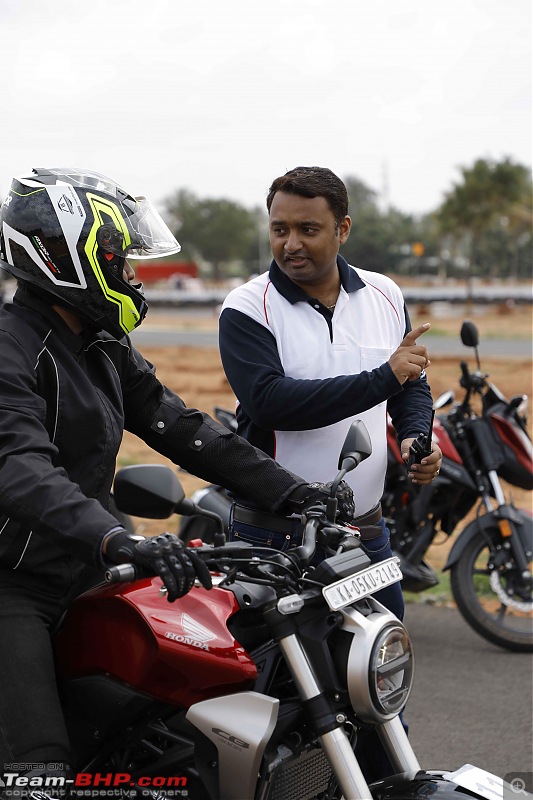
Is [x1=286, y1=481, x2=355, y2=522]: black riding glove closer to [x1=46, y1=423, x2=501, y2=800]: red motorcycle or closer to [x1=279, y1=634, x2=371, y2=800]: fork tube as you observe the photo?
[x1=46, y1=423, x2=501, y2=800]: red motorcycle

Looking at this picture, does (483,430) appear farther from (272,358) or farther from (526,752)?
(272,358)

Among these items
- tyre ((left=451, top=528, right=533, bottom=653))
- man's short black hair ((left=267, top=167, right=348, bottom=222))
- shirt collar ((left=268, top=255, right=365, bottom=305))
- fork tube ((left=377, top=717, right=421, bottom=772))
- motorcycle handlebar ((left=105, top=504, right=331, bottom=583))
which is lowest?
tyre ((left=451, top=528, right=533, bottom=653))

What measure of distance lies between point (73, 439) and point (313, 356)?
110 centimetres

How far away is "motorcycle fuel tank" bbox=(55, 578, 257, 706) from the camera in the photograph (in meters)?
2.43

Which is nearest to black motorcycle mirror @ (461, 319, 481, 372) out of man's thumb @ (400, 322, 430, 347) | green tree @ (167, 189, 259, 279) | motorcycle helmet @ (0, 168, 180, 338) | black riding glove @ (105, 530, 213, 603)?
man's thumb @ (400, 322, 430, 347)

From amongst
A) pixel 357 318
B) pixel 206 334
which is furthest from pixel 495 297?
pixel 357 318

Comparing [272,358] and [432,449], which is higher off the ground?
[272,358]

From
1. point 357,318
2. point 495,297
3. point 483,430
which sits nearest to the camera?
point 357,318

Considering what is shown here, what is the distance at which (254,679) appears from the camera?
2.46m

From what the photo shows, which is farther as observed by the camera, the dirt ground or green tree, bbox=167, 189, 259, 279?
green tree, bbox=167, 189, 259, 279

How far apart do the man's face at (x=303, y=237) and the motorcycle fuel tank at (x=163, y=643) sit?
145 centimetres

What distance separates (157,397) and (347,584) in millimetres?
1064

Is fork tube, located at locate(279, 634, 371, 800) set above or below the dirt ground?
above

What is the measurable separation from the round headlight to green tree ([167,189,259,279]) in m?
85.3
